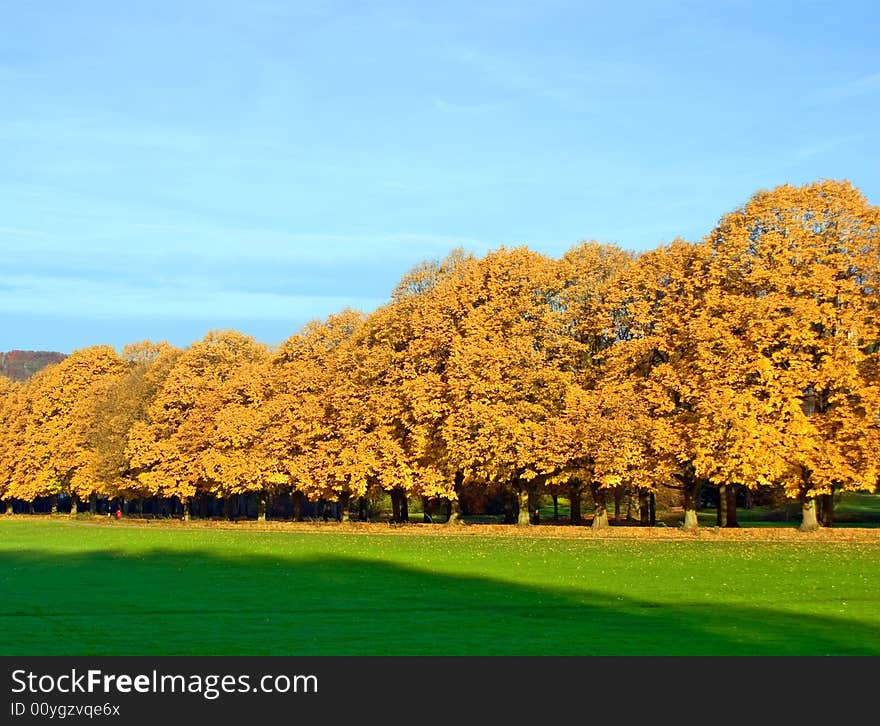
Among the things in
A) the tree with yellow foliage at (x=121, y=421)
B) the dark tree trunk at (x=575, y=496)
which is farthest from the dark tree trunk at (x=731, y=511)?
the tree with yellow foliage at (x=121, y=421)

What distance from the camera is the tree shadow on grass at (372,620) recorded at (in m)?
23.4

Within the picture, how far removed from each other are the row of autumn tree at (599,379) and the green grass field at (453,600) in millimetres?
9204

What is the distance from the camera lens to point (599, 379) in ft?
243

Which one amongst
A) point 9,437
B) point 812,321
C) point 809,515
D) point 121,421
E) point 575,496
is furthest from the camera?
point 9,437

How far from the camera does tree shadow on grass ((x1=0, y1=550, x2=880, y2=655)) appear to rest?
23.4 metres

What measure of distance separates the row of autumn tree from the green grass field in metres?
9.20

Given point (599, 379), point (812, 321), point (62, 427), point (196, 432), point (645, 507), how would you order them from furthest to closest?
point (62, 427), point (196, 432), point (645, 507), point (599, 379), point (812, 321)

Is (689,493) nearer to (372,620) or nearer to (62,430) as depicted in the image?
(372,620)

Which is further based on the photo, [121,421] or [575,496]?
[121,421]

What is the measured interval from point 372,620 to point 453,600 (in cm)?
499

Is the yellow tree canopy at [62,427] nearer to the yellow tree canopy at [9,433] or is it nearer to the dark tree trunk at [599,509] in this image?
the yellow tree canopy at [9,433]

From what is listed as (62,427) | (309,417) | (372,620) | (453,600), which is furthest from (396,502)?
(372,620)
